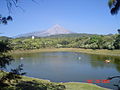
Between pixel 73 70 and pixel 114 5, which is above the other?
pixel 114 5

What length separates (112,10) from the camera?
7.74m

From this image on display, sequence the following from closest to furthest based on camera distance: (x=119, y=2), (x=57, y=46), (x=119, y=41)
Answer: (x=119, y=2)
(x=119, y=41)
(x=57, y=46)

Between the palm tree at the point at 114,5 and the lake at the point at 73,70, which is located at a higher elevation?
the palm tree at the point at 114,5

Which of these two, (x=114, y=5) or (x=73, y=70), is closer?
(x=114, y=5)

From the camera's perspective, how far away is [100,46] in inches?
2980

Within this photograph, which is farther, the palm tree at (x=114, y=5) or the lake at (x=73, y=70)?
the lake at (x=73, y=70)

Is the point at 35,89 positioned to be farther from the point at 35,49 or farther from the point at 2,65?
the point at 35,49

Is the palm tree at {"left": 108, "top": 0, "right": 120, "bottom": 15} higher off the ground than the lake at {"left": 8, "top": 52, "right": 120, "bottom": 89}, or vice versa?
the palm tree at {"left": 108, "top": 0, "right": 120, "bottom": 15}

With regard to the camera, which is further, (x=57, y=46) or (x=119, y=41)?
(x=57, y=46)

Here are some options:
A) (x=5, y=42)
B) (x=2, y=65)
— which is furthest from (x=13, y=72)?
(x=5, y=42)

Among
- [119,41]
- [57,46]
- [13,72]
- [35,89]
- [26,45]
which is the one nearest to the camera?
[13,72]

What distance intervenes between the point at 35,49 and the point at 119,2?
9257 centimetres

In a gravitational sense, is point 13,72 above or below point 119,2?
below

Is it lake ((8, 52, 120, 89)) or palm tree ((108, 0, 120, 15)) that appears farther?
lake ((8, 52, 120, 89))
